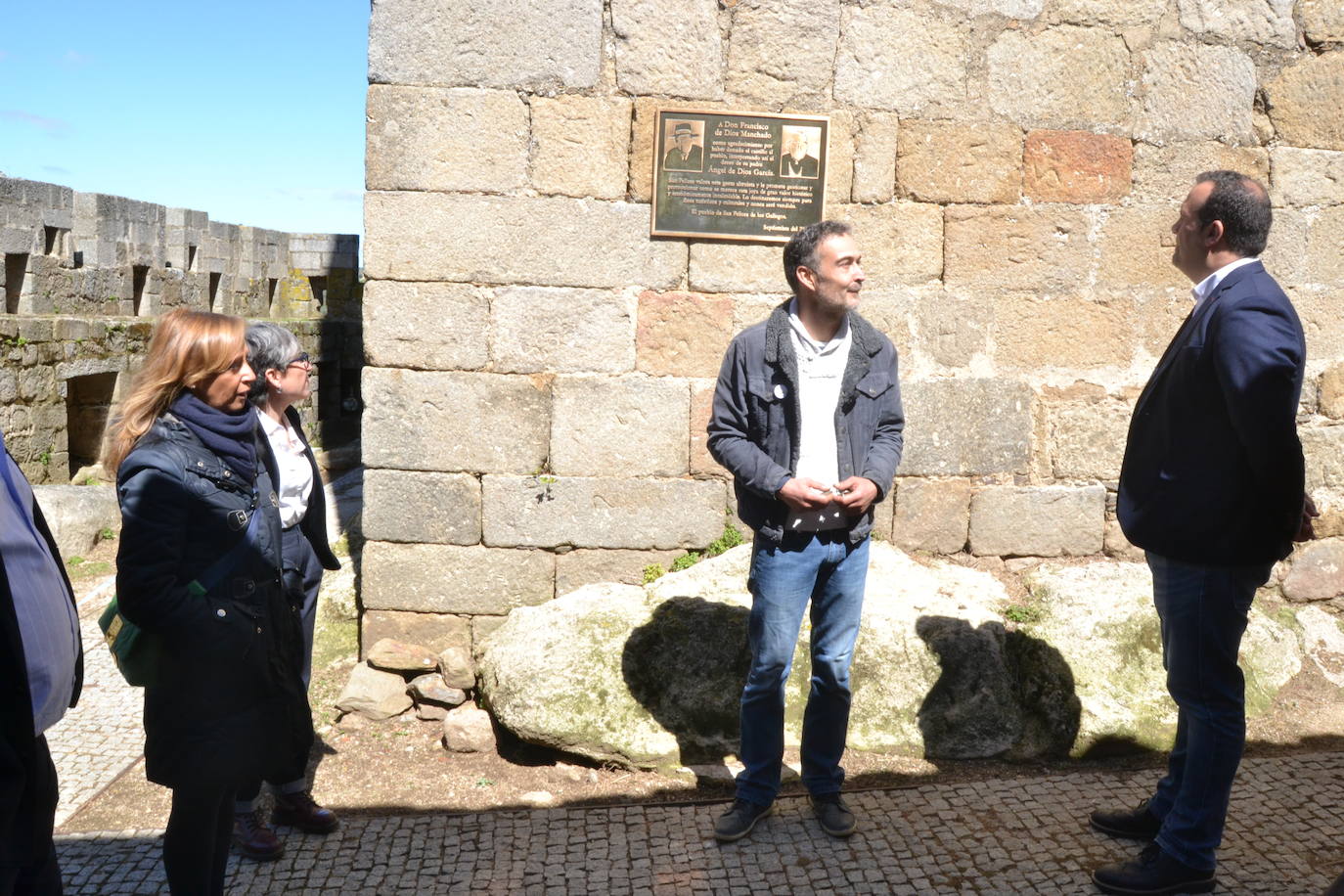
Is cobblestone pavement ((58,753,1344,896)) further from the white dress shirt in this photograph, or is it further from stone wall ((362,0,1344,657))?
the white dress shirt

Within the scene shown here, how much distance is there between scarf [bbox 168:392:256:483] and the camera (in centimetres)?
282

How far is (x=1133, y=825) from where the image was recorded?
11.4 ft

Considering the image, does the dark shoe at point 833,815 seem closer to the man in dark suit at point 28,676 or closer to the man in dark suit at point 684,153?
the man in dark suit at point 28,676

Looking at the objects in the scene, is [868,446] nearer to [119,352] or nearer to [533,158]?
[533,158]

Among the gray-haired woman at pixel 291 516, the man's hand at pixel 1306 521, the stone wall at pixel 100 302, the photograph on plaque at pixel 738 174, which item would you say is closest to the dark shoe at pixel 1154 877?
the man's hand at pixel 1306 521

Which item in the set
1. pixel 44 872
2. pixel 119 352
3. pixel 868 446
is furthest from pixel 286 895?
pixel 119 352

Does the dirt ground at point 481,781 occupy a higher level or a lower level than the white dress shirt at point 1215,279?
lower

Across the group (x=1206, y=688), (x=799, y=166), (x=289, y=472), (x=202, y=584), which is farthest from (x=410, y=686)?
(x=1206, y=688)

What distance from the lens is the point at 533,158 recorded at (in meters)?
4.71

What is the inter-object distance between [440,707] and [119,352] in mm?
8296

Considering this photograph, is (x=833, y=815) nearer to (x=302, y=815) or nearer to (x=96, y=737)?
(x=302, y=815)

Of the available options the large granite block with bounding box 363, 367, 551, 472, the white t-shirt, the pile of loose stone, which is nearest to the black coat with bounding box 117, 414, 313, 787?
the white t-shirt

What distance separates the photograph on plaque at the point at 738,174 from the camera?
4.71 meters

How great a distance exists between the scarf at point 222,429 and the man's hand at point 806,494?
5.11ft
